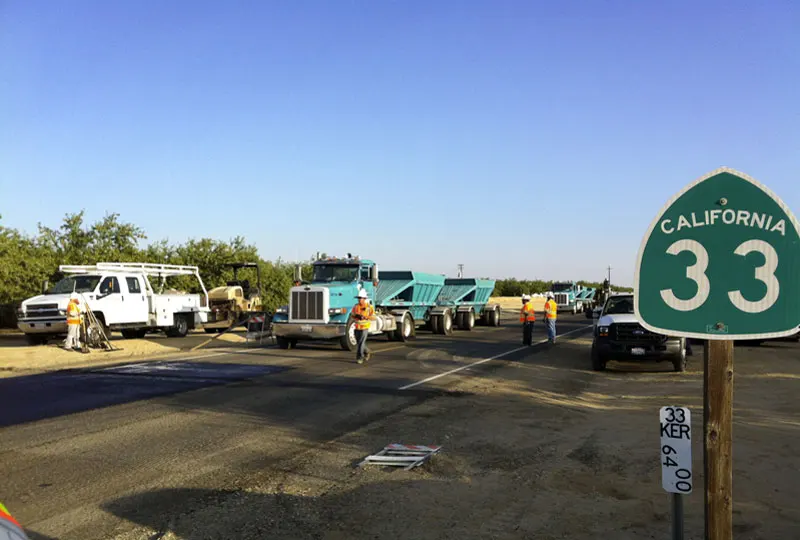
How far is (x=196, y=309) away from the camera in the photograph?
1078 inches

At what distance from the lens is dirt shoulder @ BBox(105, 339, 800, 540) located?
5.18 m

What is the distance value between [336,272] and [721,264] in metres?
18.6

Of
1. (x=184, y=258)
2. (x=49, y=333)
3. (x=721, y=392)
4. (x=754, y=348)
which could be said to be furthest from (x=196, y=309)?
(x=721, y=392)

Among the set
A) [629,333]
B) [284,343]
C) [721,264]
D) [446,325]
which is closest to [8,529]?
[721,264]

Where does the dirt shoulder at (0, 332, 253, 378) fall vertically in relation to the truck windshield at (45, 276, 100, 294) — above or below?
below

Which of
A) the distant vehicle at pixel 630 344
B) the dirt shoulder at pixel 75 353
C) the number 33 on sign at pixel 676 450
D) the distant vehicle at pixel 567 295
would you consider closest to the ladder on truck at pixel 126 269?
the dirt shoulder at pixel 75 353

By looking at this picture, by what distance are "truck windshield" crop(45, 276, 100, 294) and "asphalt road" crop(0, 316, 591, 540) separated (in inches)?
252

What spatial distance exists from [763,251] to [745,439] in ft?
18.6

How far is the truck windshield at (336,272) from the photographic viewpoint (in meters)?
21.5

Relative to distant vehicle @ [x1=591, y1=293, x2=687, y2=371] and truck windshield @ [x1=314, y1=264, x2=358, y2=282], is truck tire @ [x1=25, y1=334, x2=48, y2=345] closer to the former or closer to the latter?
truck windshield @ [x1=314, y1=264, x2=358, y2=282]

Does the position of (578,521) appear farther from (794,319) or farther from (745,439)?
(745,439)

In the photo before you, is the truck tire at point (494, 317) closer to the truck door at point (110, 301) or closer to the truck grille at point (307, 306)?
the truck grille at point (307, 306)

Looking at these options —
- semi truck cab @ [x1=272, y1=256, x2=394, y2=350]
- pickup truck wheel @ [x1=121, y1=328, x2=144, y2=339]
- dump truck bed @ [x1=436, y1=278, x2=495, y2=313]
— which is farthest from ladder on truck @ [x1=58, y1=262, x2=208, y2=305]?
dump truck bed @ [x1=436, y1=278, x2=495, y2=313]

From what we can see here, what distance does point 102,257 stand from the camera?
34.0 meters
